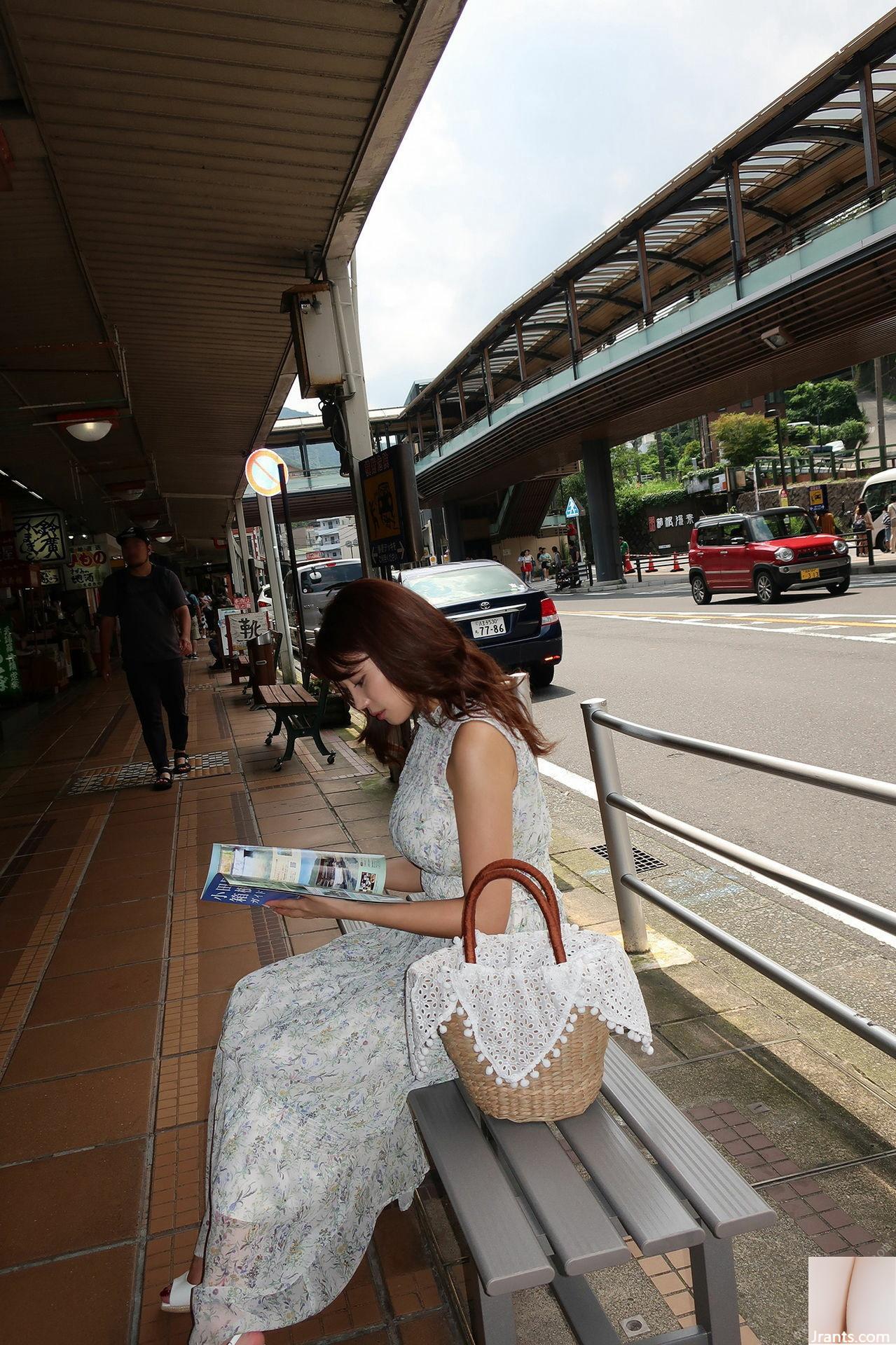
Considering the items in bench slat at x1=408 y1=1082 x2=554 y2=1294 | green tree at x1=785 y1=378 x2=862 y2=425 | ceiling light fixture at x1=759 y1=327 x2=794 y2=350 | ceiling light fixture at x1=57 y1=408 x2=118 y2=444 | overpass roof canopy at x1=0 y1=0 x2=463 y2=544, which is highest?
green tree at x1=785 y1=378 x2=862 y2=425

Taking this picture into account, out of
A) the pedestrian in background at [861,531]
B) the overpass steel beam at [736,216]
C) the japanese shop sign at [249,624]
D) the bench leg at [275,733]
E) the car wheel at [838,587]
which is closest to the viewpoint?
the bench leg at [275,733]

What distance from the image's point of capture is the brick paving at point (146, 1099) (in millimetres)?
2121

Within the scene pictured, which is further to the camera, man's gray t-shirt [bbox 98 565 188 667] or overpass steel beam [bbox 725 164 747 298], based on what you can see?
overpass steel beam [bbox 725 164 747 298]

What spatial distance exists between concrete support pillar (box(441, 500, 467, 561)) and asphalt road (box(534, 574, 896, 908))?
2998 centimetres

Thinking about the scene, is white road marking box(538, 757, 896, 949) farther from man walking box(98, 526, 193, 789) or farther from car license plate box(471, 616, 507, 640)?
man walking box(98, 526, 193, 789)

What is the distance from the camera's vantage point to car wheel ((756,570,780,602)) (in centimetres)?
1716

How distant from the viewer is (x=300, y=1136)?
1885 millimetres

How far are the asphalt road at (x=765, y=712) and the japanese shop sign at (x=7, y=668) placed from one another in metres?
6.62

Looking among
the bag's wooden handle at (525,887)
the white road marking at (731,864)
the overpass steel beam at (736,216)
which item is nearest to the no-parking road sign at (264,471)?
the white road marking at (731,864)

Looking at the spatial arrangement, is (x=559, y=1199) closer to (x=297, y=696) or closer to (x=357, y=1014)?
(x=357, y=1014)

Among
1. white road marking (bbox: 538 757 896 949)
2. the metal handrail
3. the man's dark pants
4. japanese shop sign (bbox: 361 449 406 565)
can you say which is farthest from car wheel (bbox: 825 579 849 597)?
the metal handrail

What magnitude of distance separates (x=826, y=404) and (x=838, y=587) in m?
70.4

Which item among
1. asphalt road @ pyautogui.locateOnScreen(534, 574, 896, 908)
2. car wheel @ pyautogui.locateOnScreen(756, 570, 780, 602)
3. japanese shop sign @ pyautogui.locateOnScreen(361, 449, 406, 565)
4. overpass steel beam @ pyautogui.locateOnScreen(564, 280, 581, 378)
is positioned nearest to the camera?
asphalt road @ pyautogui.locateOnScreen(534, 574, 896, 908)

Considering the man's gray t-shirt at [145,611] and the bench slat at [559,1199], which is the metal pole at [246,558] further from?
the bench slat at [559,1199]
